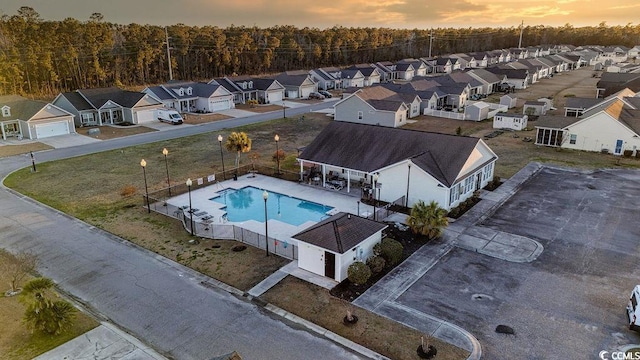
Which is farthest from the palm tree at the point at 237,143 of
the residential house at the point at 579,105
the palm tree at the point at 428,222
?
the residential house at the point at 579,105

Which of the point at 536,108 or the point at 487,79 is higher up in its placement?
the point at 487,79

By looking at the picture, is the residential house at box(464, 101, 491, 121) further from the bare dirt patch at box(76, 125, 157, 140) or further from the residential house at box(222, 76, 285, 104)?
the bare dirt patch at box(76, 125, 157, 140)

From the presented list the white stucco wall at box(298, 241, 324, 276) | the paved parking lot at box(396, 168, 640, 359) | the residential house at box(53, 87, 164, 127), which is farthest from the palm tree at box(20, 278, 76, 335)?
the residential house at box(53, 87, 164, 127)

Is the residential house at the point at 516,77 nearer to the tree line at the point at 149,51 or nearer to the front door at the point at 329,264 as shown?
the tree line at the point at 149,51

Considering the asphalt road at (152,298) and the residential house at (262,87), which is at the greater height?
the residential house at (262,87)

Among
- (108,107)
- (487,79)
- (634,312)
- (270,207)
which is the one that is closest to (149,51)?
(108,107)

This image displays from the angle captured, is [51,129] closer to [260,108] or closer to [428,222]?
[260,108]

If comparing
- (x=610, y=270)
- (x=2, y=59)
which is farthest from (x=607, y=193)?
(x=2, y=59)

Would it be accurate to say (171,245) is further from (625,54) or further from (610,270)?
(625,54)
